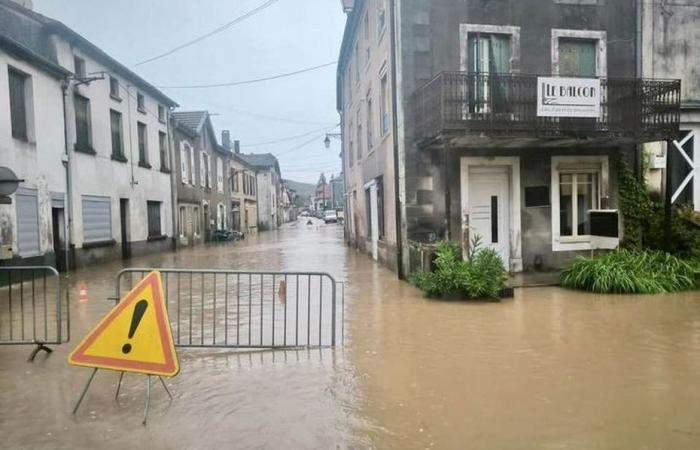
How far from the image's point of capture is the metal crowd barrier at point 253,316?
237 inches

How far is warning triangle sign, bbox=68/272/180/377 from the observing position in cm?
430

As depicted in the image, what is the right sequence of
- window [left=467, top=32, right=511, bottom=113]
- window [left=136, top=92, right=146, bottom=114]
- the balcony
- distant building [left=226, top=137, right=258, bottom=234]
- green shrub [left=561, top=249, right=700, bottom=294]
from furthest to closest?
distant building [left=226, top=137, right=258, bottom=234]
window [left=136, top=92, right=146, bottom=114]
window [left=467, top=32, right=511, bottom=113]
the balcony
green shrub [left=561, top=249, right=700, bottom=294]

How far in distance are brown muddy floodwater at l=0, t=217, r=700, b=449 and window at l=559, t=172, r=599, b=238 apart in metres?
4.80

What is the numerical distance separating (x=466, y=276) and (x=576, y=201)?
15.2ft

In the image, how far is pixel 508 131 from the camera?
33.7 feet

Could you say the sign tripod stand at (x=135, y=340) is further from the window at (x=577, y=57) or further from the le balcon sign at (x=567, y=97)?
the window at (x=577, y=57)

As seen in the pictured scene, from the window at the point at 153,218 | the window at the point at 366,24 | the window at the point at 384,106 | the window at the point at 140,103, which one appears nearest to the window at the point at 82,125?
the window at the point at 140,103

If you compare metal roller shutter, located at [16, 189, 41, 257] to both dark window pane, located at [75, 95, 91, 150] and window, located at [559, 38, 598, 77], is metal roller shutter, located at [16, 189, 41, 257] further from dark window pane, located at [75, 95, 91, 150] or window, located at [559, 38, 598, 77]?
window, located at [559, 38, 598, 77]

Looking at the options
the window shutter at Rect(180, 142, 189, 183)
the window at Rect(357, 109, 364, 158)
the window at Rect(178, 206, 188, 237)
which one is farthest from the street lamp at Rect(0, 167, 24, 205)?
the window shutter at Rect(180, 142, 189, 183)

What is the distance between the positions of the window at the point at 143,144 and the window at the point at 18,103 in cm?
780

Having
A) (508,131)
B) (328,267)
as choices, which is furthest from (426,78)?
(328,267)

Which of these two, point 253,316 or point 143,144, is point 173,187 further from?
point 253,316

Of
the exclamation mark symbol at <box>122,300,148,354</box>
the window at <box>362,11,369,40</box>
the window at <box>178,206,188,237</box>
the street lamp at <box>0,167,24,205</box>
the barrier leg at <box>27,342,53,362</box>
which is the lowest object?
the barrier leg at <box>27,342,53,362</box>

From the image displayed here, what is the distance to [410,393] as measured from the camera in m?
4.51
